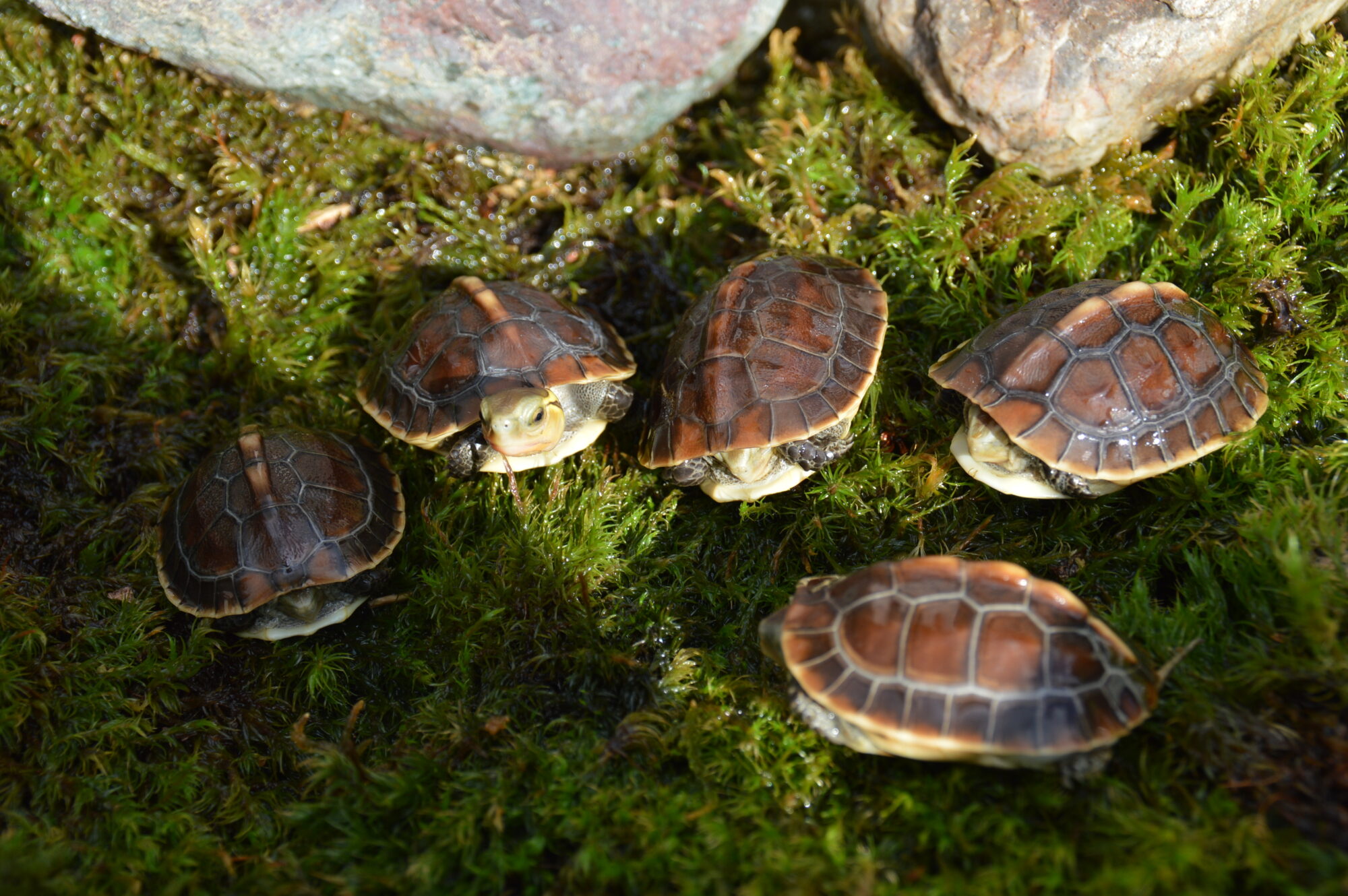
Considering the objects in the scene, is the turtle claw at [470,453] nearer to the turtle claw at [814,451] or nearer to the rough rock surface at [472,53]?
the turtle claw at [814,451]

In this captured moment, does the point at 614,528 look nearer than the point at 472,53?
Yes

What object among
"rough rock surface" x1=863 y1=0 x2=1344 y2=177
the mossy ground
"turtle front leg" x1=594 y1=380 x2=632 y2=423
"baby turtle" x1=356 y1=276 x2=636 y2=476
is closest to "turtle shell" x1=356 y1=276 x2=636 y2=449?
"baby turtle" x1=356 y1=276 x2=636 y2=476

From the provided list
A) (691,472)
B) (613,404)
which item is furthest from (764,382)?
(613,404)

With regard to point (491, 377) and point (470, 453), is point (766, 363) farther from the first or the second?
point (470, 453)

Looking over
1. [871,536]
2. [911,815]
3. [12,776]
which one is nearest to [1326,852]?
[911,815]

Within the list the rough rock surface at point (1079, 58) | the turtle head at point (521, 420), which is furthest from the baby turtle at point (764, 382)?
the rough rock surface at point (1079, 58)

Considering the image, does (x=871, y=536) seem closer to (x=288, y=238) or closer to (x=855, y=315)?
(x=855, y=315)
